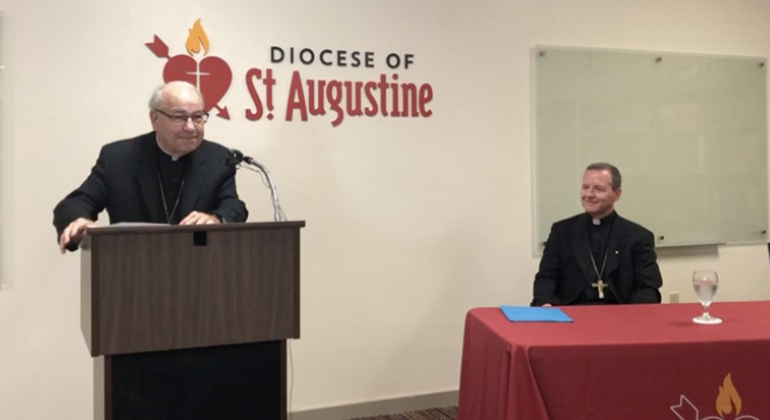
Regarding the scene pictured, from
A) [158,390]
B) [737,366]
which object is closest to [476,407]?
[737,366]

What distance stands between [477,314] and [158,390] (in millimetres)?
1206

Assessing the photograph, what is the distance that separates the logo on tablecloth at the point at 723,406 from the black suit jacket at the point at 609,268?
1163 millimetres

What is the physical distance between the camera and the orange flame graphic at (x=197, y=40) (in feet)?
11.3

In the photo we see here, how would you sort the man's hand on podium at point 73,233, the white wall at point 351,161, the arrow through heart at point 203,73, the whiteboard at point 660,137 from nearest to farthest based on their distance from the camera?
1. the man's hand on podium at point 73,233
2. the white wall at point 351,161
3. the arrow through heart at point 203,73
4. the whiteboard at point 660,137

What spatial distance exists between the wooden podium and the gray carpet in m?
1.97

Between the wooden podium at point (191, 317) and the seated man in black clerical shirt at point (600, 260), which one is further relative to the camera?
the seated man in black clerical shirt at point (600, 260)

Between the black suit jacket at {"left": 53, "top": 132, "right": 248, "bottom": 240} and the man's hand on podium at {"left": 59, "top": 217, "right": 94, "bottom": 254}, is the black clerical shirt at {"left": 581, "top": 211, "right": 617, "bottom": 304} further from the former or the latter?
the man's hand on podium at {"left": 59, "top": 217, "right": 94, "bottom": 254}

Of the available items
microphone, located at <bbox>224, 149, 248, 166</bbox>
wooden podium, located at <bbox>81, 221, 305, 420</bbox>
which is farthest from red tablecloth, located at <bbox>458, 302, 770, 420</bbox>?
microphone, located at <bbox>224, 149, 248, 166</bbox>

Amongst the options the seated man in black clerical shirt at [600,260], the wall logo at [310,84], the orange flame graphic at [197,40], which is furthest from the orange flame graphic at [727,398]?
the orange flame graphic at [197,40]

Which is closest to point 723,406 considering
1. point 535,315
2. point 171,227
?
point 535,315

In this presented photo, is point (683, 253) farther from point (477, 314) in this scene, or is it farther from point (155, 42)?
point (155, 42)

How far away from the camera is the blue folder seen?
248 cm

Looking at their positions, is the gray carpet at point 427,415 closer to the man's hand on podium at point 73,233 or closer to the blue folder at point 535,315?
the blue folder at point 535,315

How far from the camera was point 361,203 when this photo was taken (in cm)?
380
